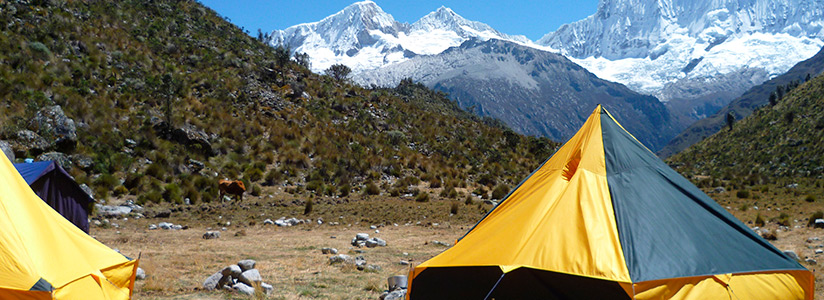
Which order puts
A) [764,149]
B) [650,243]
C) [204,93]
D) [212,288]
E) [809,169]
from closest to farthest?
[650,243], [212,288], [204,93], [809,169], [764,149]

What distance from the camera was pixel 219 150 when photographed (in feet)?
74.2

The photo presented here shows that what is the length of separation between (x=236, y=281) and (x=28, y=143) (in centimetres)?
1263

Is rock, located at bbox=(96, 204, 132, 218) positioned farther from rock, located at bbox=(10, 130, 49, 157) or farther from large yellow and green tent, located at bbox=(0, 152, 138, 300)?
large yellow and green tent, located at bbox=(0, 152, 138, 300)

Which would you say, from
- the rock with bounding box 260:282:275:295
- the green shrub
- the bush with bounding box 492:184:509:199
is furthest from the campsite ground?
the bush with bounding box 492:184:509:199

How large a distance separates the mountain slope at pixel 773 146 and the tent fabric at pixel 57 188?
3672 centimetres

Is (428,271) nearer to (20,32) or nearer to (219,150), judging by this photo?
(219,150)

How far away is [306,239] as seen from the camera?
41.9 ft

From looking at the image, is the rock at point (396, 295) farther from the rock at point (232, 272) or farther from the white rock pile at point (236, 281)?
the rock at point (232, 272)

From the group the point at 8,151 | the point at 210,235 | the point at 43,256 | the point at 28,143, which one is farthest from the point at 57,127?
the point at 43,256

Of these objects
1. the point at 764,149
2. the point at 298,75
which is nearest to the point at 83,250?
the point at 298,75

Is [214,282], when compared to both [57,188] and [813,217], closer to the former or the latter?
[57,188]

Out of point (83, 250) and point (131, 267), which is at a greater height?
point (83, 250)

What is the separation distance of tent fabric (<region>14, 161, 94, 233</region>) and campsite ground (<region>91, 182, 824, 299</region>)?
1.06 m

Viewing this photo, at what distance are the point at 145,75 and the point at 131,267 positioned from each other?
2240 centimetres
